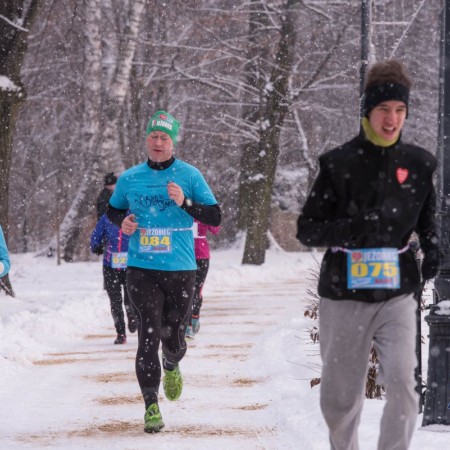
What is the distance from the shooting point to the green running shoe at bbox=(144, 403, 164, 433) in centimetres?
743

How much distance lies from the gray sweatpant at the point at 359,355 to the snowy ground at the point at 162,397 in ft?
4.83

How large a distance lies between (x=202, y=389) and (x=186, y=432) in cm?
197

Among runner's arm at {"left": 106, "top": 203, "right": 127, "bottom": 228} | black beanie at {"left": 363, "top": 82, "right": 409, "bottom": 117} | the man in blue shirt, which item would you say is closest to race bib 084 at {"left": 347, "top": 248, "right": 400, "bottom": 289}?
black beanie at {"left": 363, "top": 82, "right": 409, "bottom": 117}

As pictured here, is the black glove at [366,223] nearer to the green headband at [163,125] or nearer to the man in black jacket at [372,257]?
the man in black jacket at [372,257]

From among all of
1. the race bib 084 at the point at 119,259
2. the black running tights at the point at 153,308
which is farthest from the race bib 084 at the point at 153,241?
the race bib 084 at the point at 119,259

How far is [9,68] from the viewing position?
17875 millimetres

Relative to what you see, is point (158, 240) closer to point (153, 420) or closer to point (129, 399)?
point (153, 420)

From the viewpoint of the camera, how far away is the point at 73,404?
878cm

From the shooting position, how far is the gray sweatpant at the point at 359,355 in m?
4.92

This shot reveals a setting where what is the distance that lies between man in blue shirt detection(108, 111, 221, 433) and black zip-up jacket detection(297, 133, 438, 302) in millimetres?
2477

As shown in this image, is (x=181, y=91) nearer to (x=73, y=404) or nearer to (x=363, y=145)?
(x=73, y=404)

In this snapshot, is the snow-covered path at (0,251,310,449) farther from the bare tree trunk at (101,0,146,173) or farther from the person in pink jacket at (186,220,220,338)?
the bare tree trunk at (101,0,146,173)

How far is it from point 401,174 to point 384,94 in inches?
14.5

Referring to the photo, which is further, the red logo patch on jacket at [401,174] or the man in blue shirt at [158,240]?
the man in blue shirt at [158,240]
